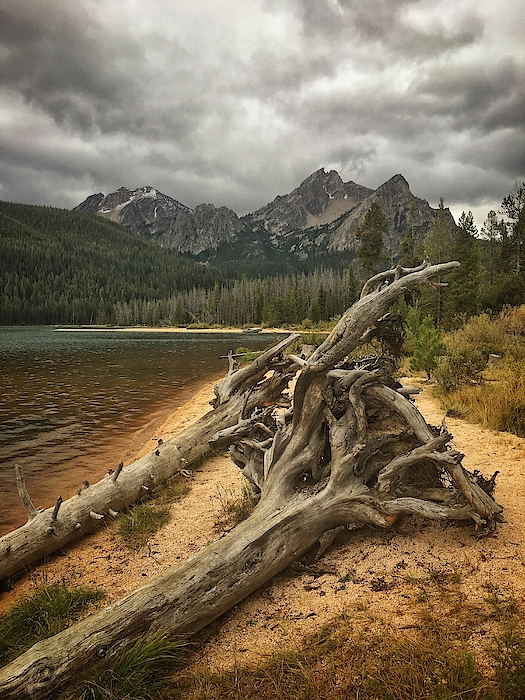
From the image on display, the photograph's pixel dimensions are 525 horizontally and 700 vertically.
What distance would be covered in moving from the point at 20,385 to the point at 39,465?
13338mm

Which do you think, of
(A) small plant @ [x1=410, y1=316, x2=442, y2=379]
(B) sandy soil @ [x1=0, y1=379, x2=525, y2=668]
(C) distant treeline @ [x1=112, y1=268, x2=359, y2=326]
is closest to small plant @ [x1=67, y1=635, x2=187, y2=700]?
(B) sandy soil @ [x1=0, y1=379, x2=525, y2=668]

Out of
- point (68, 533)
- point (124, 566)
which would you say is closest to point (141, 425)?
point (68, 533)

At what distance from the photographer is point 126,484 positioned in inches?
276

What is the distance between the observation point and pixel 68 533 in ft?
19.3

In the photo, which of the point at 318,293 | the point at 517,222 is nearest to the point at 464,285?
the point at 517,222

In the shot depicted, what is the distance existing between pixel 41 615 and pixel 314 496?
2.99 m

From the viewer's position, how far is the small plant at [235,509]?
19.0 ft

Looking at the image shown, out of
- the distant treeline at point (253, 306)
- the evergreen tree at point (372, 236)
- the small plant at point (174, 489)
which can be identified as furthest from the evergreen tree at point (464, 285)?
the distant treeline at point (253, 306)

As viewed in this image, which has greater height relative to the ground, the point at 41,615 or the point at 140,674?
the point at 140,674

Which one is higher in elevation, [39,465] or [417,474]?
[417,474]

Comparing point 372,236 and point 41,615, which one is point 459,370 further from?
point 372,236

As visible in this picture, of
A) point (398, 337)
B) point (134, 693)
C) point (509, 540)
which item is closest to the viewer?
point (134, 693)

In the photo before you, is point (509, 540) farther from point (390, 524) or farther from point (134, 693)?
point (134, 693)

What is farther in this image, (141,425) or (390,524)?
(141,425)
